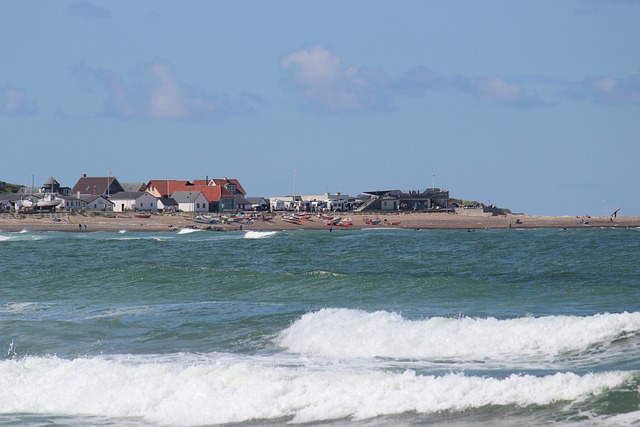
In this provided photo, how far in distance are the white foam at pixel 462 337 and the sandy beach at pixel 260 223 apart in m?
66.5

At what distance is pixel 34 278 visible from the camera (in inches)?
1524

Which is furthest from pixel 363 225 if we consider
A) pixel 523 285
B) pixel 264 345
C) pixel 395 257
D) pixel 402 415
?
pixel 402 415

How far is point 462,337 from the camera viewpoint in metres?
20.2

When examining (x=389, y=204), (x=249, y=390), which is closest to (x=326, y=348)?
(x=249, y=390)

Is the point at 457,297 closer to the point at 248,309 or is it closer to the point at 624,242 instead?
the point at 248,309

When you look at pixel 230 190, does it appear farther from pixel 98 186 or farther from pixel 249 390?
pixel 249 390

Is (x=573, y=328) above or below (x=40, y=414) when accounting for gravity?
above

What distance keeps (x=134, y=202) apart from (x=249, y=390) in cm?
10932

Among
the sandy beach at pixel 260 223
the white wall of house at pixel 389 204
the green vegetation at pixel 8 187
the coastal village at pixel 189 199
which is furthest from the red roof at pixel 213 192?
the green vegetation at pixel 8 187

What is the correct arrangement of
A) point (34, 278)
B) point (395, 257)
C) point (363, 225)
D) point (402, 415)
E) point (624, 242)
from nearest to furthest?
point (402, 415) → point (34, 278) → point (395, 257) → point (624, 242) → point (363, 225)

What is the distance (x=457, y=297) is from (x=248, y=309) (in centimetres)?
634

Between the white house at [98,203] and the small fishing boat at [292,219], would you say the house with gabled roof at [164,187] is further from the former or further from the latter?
the small fishing boat at [292,219]

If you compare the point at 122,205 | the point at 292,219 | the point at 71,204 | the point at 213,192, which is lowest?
the point at 292,219

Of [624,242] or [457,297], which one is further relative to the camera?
[624,242]
